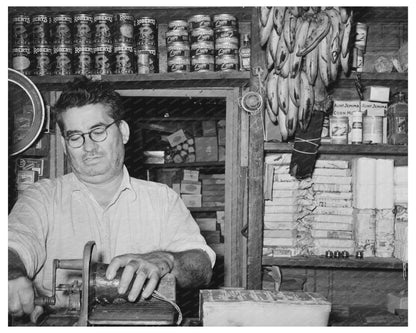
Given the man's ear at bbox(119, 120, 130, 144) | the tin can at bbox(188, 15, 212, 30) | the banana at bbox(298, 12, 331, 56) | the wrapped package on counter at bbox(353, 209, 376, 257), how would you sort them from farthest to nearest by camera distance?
the tin can at bbox(188, 15, 212, 30) → the wrapped package on counter at bbox(353, 209, 376, 257) → the man's ear at bbox(119, 120, 130, 144) → the banana at bbox(298, 12, 331, 56)

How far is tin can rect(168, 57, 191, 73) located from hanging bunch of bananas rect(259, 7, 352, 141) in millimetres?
599

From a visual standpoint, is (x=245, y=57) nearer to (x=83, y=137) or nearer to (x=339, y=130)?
(x=339, y=130)

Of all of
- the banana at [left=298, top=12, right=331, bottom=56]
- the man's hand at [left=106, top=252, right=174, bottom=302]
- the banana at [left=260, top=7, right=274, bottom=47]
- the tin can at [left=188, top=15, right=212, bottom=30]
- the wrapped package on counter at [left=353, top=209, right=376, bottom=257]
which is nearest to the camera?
the man's hand at [left=106, top=252, right=174, bottom=302]

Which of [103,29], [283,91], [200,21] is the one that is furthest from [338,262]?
[103,29]

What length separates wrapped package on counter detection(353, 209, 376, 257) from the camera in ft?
7.70

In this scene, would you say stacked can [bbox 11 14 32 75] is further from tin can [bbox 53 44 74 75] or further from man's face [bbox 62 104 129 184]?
man's face [bbox 62 104 129 184]

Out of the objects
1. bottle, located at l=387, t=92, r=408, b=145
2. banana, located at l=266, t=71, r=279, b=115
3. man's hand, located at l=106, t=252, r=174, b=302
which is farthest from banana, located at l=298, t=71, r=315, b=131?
man's hand, located at l=106, t=252, r=174, b=302

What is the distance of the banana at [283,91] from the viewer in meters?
2.04

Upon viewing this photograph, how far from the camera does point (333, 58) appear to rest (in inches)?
77.5

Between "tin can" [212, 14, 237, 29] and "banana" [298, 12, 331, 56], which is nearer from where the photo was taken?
"banana" [298, 12, 331, 56]

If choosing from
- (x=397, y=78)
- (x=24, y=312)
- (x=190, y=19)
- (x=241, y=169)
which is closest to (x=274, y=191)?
(x=241, y=169)

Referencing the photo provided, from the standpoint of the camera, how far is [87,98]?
2.08m

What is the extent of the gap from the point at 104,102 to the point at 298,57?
0.93 meters

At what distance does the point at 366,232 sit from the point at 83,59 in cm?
190
